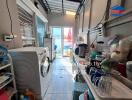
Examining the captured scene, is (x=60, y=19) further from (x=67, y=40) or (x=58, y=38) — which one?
(x=67, y=40)

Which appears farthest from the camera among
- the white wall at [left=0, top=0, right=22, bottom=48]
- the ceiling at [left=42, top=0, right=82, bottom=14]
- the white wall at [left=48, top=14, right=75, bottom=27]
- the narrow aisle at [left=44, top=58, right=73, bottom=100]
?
the white wall at [left=48, top=14, right=75, bottom=27]

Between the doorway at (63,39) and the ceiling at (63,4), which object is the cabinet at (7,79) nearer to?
the ceiling at (63,4)

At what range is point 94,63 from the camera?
143 centimetres

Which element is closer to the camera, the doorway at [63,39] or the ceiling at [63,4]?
the ceiling at [63,4]

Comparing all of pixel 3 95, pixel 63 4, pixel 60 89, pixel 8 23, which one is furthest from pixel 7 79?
pixel 63 4

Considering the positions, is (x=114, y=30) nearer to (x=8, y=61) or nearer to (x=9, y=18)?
(x=8, y=61)

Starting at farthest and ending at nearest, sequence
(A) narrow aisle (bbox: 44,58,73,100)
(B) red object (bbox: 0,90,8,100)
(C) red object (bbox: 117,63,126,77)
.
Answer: (A) narrow aisle (bbox: 44,58,73,100) < (B) red object (bbox: 0,90,8,100) < (C) red object (bbox: 117,63,126,77)

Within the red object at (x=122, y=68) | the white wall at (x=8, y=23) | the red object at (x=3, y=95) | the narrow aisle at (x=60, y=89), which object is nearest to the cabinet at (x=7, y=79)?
the red object at (x=3, y=95)

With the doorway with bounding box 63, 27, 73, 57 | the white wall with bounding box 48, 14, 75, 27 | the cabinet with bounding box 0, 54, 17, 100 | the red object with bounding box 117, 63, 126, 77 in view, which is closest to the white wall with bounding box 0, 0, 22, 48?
the cabinet with bounding box 0, 54, 17, 100

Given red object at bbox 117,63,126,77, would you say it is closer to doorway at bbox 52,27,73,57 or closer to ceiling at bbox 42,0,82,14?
ceiling at bbox 42,0,82,14

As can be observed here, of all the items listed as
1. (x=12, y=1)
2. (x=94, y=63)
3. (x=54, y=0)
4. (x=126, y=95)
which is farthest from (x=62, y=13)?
(x=126, y=95)

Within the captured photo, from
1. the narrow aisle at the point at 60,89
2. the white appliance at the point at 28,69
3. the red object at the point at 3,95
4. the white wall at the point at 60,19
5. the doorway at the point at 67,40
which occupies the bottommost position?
the narrow aisle at the point at 60,89

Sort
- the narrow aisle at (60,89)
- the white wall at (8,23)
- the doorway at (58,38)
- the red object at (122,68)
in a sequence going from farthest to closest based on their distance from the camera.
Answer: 1. the doorway at (58,38)
2. the narrow aisle at (60,89)
3. the white wall at (8,23)
4. the red object at (122,68)

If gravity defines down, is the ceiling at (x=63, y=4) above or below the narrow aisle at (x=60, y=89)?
above
